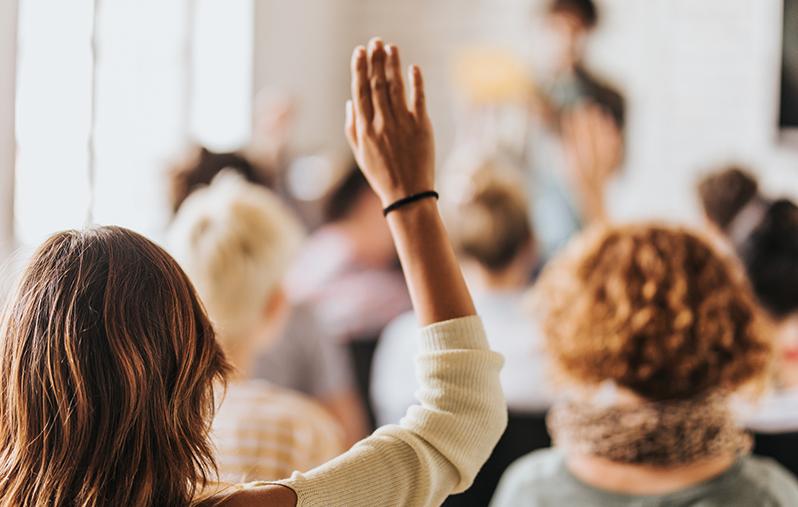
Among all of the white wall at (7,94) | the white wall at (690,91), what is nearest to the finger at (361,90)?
the white wall at (7,94)

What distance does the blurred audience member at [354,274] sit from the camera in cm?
360

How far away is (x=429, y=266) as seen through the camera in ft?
3.43

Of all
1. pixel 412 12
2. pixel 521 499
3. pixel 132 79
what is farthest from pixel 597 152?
pixel 412 12

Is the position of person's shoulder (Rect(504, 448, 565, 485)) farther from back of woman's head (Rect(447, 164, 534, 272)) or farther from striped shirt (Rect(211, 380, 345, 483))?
back of woman's head (Rect(447, 164, 534, 272))

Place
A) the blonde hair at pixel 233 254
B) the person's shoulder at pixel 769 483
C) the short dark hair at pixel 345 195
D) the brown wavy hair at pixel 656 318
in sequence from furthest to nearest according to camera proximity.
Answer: the short dark hair at pixel 345 195 < the blonde hair at pixel 233 254 < the brown wavy hair at pixel 656 318 < the person's shoulder at pixel 769 483

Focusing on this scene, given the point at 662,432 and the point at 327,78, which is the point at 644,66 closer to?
the point at 327,78

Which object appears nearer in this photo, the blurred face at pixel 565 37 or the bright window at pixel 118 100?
the bright window at pixel 118 100

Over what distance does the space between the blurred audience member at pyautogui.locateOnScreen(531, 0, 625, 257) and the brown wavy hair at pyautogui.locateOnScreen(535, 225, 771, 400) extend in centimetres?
336

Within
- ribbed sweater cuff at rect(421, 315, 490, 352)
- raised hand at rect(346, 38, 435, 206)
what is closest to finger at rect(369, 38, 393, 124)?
raised hand at rect(346, 38, 435, 206)

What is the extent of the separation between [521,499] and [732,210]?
1.79 meters

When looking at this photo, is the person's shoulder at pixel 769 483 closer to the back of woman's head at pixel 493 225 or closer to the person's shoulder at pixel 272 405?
the person's shoulder at pixel 272 405

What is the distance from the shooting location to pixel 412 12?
20.9ft

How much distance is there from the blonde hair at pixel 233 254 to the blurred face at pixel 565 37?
3587mm

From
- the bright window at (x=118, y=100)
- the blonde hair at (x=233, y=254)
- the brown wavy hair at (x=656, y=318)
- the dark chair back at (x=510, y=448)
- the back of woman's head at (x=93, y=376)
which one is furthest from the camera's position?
the bright window at (x=118, y=100)
